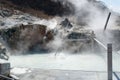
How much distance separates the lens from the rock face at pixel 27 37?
1569 cm

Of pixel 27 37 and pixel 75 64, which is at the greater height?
pixel 27 37

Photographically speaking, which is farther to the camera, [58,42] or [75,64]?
→ [58,42]

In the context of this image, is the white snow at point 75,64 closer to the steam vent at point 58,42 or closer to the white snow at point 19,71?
the steam vent at point 58,42

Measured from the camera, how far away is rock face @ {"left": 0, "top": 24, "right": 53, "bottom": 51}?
15.7 m

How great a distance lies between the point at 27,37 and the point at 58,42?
2275mm

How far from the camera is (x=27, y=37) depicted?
16.3 metres

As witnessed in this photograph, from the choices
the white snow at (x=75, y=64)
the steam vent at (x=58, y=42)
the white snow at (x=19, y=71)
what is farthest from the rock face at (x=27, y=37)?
the white snow at (x=19, y=71)

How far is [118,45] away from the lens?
15.6 meters

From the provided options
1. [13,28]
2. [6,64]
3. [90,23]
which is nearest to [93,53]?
[6,64]

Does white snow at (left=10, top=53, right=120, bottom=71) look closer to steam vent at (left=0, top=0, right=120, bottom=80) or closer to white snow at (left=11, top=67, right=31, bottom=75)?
steam vent at (left=0, top=0, right=120, bottom=80)

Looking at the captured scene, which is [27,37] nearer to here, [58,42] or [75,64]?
[58,42]

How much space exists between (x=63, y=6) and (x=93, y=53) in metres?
20.1

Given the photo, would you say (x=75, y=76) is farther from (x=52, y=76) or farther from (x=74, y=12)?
(x=74, y=12)

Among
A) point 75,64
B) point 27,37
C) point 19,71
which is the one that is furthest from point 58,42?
point 19,71
